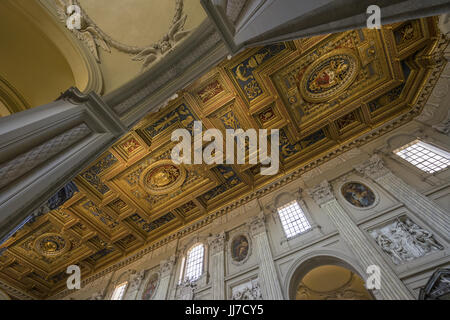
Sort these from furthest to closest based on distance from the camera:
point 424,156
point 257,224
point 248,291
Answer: point 257,224
point 424,156
point 248,291

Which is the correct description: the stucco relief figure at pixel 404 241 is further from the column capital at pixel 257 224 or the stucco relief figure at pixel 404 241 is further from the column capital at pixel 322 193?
the column capital at pixel 257 224

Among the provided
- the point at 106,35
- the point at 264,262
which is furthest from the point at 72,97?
the point at 264,262

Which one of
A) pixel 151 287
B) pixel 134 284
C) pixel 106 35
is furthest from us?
pixel 134 284

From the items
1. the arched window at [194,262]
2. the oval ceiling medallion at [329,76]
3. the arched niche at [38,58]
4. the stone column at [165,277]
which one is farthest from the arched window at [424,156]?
the stone column at [165,277]

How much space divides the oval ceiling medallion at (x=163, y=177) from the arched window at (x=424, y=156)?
29.7ft

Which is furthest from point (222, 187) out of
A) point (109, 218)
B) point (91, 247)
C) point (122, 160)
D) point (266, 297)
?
point (91, 247)

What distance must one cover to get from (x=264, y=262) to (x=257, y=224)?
5.73ft

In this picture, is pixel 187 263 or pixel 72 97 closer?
pixel 72 97

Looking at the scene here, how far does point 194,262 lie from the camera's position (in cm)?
944

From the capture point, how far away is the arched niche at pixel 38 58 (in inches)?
161

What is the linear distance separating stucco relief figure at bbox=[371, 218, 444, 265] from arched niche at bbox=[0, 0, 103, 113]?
8006 millimetres

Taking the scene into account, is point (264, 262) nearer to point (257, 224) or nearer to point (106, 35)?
point (257, 224)

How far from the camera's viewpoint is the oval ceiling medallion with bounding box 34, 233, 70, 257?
11.8 metres
